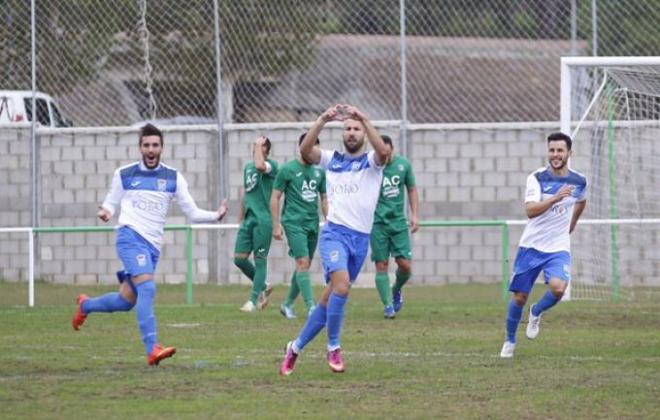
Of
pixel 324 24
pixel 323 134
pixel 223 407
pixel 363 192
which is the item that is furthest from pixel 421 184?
pixel 223 407

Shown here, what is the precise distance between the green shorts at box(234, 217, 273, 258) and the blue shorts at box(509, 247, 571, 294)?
5557mm

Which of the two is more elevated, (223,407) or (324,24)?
(324,24)

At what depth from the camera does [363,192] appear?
11.7 m

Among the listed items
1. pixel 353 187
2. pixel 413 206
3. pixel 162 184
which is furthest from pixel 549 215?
pixel 413 206

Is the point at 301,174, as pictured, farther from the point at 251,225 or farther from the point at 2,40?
the point at 2,40

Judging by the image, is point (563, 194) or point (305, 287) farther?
point (305, 287)

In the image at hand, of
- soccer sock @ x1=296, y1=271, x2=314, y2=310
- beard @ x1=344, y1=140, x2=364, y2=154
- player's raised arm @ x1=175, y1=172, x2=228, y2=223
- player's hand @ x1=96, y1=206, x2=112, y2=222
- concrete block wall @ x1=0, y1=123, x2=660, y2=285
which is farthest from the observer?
concrete block wall @ x1=0, y1=123, x2=660, y2=285

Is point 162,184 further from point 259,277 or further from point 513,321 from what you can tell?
point 259,277

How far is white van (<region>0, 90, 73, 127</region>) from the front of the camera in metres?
25.4

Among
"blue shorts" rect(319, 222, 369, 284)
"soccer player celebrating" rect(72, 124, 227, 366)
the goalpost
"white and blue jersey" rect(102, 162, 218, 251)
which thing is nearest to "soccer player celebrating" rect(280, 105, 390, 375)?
"blue shorts" rect(319, 222, 369, 284)

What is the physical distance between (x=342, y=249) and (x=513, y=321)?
2.11 metres

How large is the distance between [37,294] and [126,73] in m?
5.08

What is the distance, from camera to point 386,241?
17.7 m

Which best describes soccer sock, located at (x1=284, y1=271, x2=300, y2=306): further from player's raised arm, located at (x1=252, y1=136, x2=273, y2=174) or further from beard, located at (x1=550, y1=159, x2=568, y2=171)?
beard, located at (x1=550, y1=159, x2=568, y2=171)
